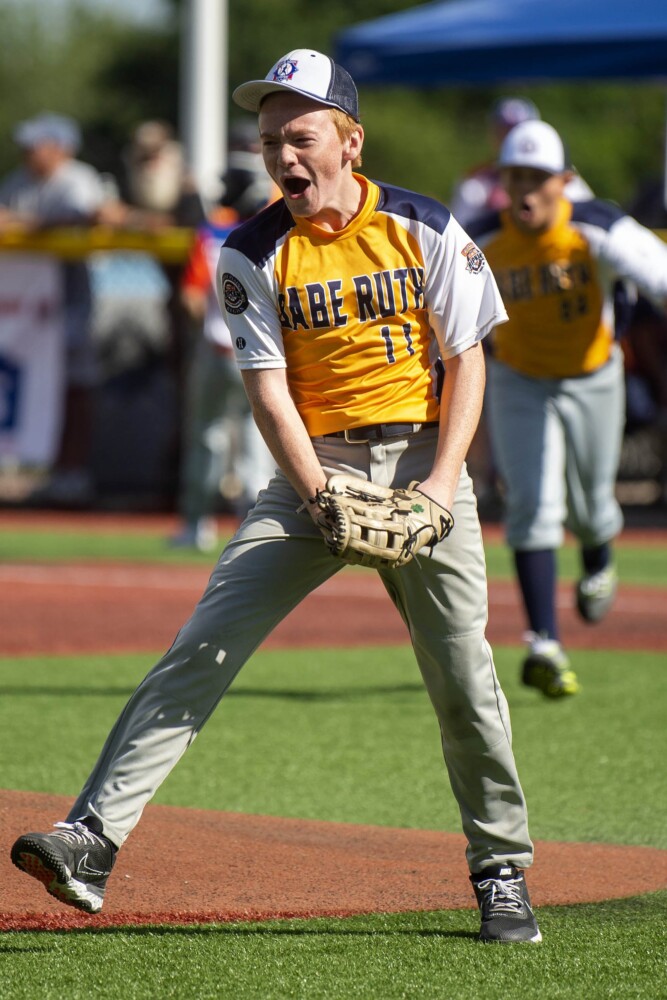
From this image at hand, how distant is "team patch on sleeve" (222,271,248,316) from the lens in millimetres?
3830

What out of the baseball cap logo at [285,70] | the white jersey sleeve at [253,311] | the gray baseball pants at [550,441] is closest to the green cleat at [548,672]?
the gray baseball pants at [550,441]

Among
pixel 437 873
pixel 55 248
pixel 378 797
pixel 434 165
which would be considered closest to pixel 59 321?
pixel 55 248

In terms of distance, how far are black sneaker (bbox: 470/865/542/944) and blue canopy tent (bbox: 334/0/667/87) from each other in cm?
1044

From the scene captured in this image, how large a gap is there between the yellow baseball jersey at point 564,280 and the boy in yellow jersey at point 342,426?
306 cm

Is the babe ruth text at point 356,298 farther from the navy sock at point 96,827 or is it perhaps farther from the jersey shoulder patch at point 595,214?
the jersey shoulder patch at point 595,214

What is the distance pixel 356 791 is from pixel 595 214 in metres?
2.86

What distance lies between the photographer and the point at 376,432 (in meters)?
3.88

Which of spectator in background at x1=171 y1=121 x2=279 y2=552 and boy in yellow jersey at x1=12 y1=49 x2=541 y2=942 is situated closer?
boy in yellow jersey at x1=12 y1=49 x2=541 y2=942

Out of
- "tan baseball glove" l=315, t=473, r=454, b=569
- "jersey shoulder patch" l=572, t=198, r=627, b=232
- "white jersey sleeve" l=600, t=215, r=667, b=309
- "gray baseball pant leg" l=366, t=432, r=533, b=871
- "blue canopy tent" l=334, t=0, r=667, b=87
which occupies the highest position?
"blue canopy tent" l=334, t=0, r=667, b=87

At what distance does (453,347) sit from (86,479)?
11048mm

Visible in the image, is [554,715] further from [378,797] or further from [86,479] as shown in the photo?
[86,479]

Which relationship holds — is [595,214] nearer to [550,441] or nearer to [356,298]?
[550,441]

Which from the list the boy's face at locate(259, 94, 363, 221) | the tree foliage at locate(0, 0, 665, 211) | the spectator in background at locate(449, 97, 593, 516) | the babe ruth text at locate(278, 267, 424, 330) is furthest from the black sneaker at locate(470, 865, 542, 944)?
the tree foliage at locate(0, 0, 665, 211)

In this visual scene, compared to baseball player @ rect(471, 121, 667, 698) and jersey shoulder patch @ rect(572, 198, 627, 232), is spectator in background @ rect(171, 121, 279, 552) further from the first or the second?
jersey shoulder patch @ rect(572, 198, 627, 232)
